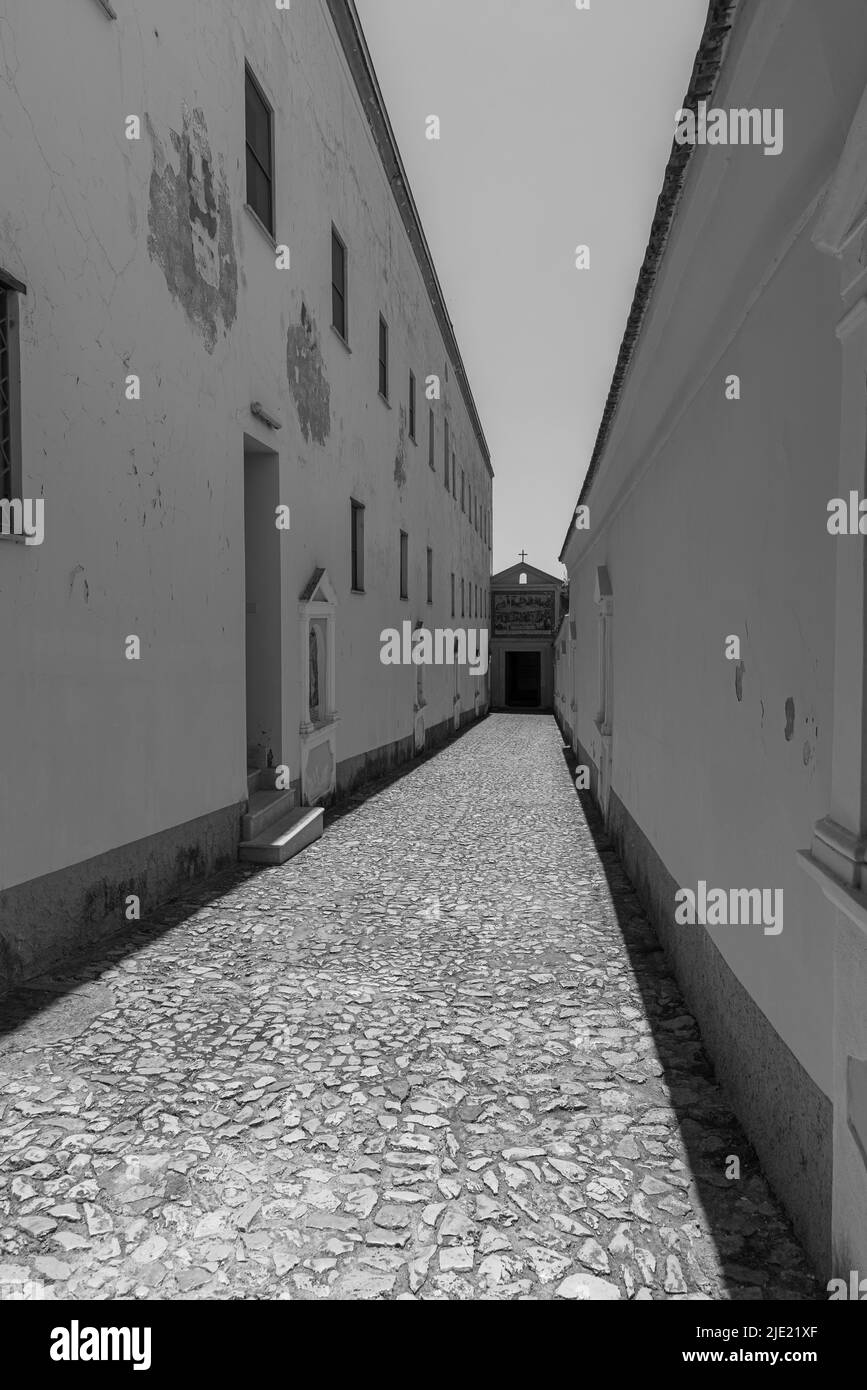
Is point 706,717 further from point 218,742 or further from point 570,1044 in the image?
point 218,742

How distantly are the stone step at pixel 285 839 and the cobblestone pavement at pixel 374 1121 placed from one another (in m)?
1.42

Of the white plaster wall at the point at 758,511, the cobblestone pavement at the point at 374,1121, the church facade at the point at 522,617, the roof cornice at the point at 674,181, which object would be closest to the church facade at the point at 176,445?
the cobblestone pavement at the point at 374,1121

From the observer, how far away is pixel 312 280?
930 centimetres

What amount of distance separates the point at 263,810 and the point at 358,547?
5277mm

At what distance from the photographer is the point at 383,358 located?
13.6 m

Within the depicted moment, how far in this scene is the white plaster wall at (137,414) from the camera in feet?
14.5

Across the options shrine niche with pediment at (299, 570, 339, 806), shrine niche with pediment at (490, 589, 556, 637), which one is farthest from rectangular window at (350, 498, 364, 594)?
shrine niche with pediment at (490, 589, 556, 637)

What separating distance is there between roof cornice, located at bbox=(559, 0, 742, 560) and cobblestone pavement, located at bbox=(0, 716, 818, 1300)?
12.8 feet

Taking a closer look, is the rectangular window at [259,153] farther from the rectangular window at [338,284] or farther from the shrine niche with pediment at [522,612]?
the shrine niche with pediment at [522,612]

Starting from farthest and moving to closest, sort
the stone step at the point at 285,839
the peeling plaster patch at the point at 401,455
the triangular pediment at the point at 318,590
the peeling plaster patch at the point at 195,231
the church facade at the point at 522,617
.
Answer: the church facade at the point at 522,617, the peeling plaster patch at the point at 401,455, the triangular pediment at the point at 318,590, the stone step at the point at 285,839, the peeling plaster patch at the point at 195,231

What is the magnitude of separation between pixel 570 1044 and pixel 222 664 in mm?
4453

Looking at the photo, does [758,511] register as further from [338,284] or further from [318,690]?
[338,284]

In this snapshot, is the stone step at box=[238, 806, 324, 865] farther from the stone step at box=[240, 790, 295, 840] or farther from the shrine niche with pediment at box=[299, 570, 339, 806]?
the shrine niche with pediment at box=[299, 570, 339, 806]
